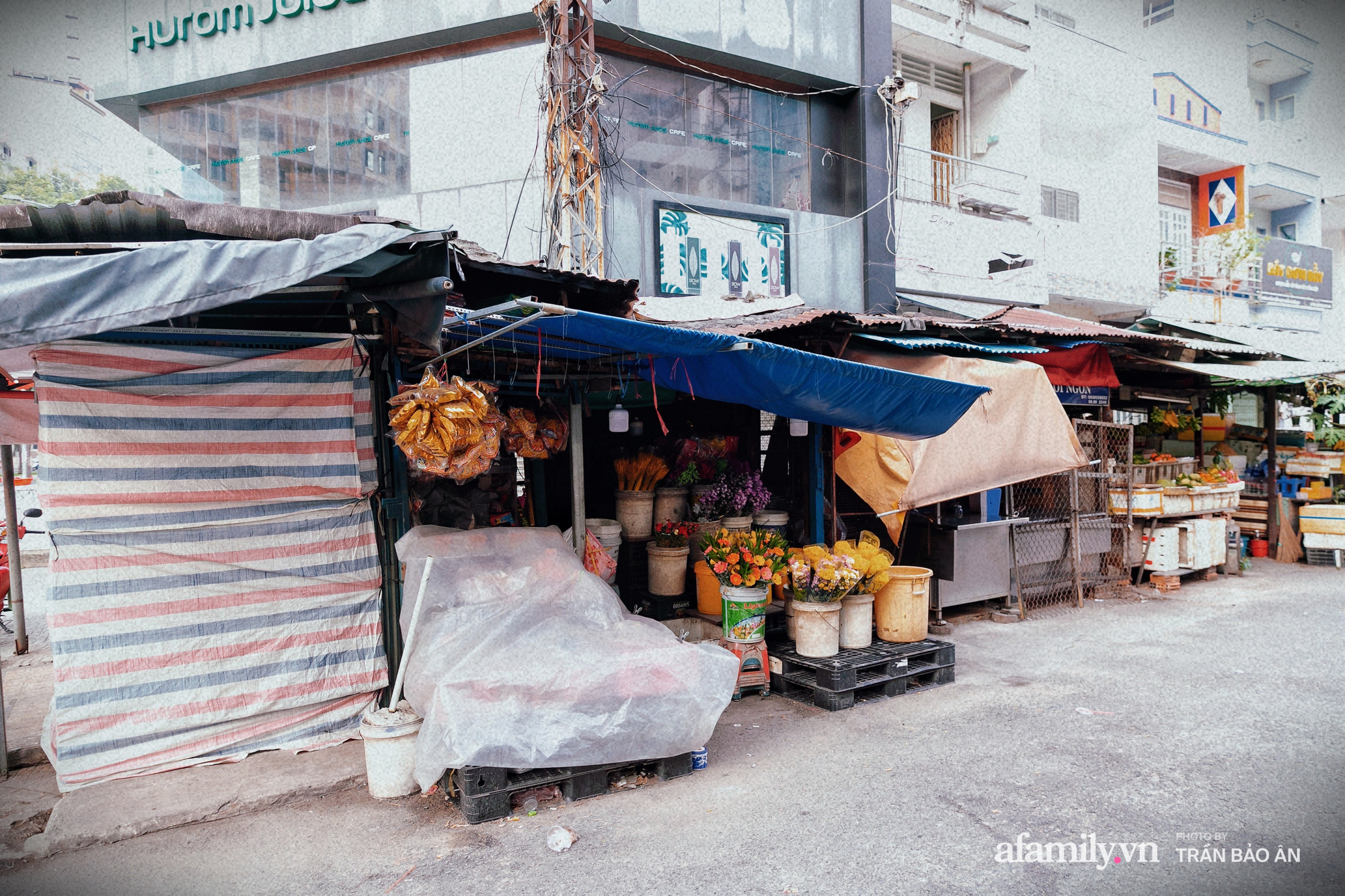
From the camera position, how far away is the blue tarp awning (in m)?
4.43

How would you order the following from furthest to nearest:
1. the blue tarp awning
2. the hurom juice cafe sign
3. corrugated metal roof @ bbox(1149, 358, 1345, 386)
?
corrugated metal roof @ bbox(1149, 358, 1345, 386) → the hurom juice cafe sign → the blue tarp awning

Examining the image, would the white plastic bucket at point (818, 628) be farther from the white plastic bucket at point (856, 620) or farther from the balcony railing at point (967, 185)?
the balcony railing at point (967, 185)

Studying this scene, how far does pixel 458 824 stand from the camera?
165 inches

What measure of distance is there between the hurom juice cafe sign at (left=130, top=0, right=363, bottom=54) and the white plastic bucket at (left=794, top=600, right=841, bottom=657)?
923 centimetres

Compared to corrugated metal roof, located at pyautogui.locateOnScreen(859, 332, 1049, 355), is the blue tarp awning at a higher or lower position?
lower

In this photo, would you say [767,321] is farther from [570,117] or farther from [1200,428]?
[1200,428]

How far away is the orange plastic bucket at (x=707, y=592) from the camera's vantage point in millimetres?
6695

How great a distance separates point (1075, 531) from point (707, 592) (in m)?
5.63

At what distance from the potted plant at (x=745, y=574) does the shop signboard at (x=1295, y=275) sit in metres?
18.7

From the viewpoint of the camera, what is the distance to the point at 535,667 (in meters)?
4.38

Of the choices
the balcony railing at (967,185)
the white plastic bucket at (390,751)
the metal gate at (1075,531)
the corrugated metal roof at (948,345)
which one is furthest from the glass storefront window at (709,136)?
the white plastic bucket at (390,751)

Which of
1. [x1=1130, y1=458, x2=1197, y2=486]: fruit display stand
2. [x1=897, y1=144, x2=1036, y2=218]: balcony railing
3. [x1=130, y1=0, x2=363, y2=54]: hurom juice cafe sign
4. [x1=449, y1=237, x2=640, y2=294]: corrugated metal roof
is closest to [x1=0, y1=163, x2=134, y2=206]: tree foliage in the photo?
[x1=130, y1=0, x2=363, y2=54]: hurom juice cafe sign

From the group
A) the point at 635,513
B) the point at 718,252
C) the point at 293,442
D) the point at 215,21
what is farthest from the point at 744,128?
the point at 293,442

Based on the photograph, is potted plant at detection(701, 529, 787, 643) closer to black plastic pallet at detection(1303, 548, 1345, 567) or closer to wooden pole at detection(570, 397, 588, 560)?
wooden pole at detection(570, 397, 588, 560)
